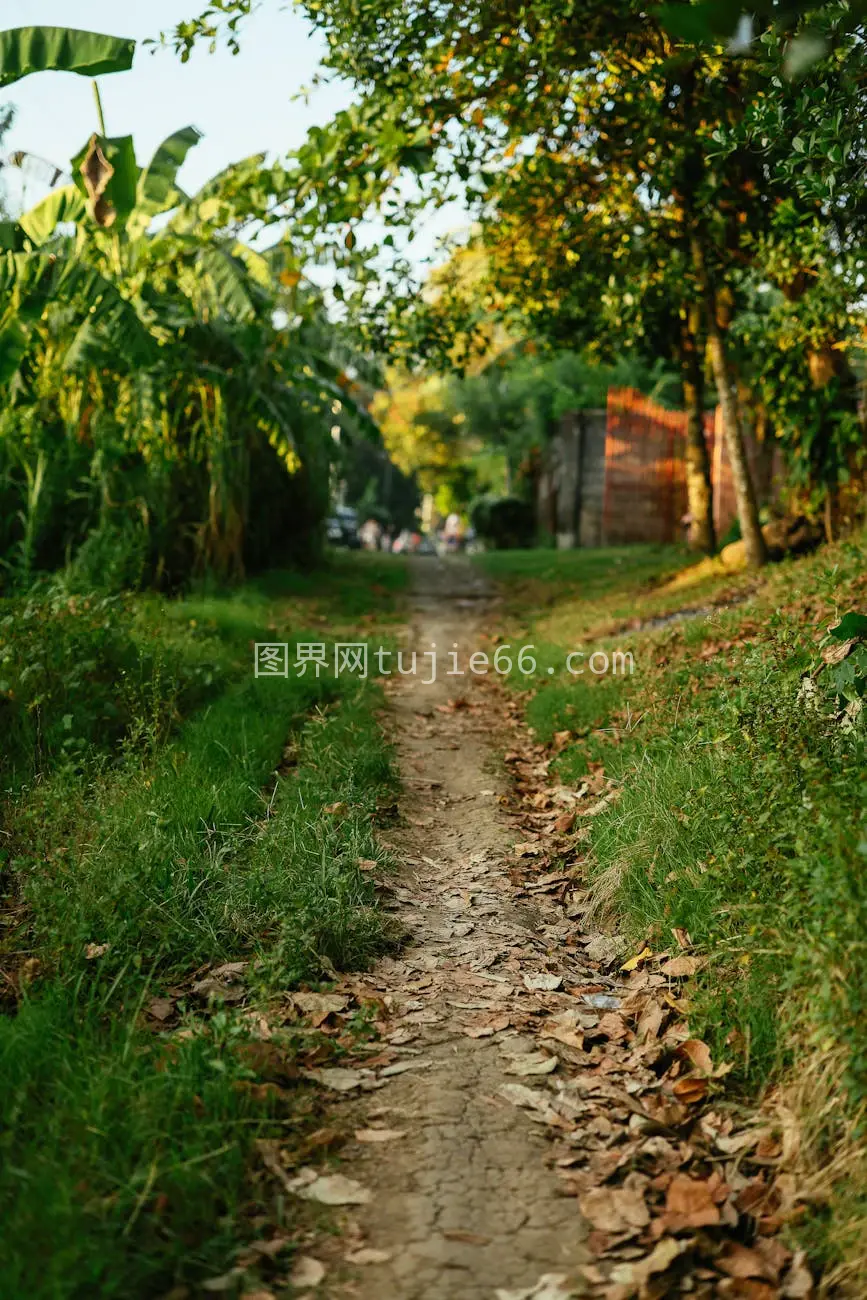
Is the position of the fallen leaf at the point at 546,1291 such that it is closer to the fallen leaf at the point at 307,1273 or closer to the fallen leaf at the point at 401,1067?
the fallen leaf at the point at 307,1273

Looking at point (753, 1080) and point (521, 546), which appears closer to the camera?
point (753, 1080)

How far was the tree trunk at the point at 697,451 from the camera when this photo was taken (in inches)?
627

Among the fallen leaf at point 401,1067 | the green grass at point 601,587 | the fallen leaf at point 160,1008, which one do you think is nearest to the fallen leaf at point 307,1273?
the fallen leaf at point 401,1067

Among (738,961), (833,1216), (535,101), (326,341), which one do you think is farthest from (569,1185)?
(326,341)

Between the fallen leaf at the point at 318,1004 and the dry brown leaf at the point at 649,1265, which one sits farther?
the fallen leaf at the point at 318,1004

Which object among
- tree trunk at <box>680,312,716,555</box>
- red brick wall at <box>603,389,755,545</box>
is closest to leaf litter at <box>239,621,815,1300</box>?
tree trunk at <box>680,312,716,555</box>

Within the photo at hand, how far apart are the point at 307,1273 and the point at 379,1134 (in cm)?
64

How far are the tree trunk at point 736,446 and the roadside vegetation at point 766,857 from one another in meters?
4.34

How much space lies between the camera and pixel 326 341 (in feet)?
70.0

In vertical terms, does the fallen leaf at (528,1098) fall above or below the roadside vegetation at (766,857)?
below

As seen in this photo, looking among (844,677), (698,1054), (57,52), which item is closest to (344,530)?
(57,52)

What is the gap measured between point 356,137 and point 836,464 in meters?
6.00

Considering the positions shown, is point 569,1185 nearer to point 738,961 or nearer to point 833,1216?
A: point 833,1216

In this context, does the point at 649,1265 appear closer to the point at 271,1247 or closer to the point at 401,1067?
the point at 271,1247
